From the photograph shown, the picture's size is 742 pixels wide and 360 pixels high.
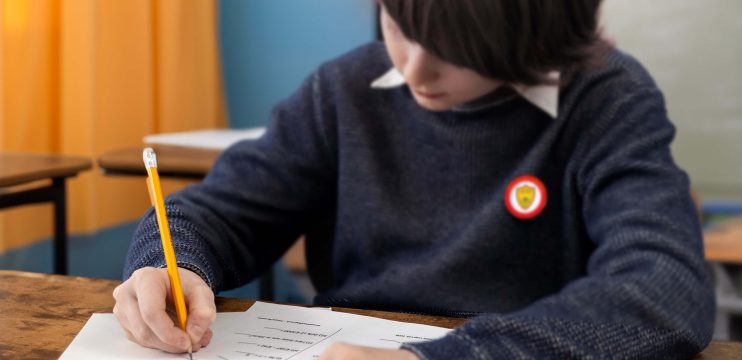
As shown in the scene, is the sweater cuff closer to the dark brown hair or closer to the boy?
the boy

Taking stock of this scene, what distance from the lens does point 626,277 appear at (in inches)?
30.7

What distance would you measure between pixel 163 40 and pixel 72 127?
442mm

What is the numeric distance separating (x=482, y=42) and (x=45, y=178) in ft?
3.22

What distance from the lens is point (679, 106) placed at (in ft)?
7.79

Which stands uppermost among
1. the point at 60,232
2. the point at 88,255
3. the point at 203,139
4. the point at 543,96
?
the point at 543,96

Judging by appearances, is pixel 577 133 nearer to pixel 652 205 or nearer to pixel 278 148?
pixel 652 205

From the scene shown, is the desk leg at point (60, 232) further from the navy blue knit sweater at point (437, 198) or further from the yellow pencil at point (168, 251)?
→ the yellow pencil at point (168, 251)

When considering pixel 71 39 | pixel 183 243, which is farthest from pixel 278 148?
pixel 71 39

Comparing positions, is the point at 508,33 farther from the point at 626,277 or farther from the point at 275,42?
the point at 275,42

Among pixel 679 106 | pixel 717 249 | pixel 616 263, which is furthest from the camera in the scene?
pixel 679 106

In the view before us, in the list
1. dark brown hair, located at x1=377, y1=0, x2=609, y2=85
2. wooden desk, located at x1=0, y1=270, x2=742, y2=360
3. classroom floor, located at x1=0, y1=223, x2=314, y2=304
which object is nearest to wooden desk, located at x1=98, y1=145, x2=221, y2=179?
classroom floor, located at x1=0, y1=223, x2=314, y2=304

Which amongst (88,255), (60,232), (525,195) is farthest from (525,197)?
(88,255)

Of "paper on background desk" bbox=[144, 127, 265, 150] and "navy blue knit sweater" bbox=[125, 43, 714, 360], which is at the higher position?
"navy blue knit sweater" bbox=[125, 43, 714, 360]

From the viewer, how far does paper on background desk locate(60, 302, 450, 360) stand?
697 millimetres
